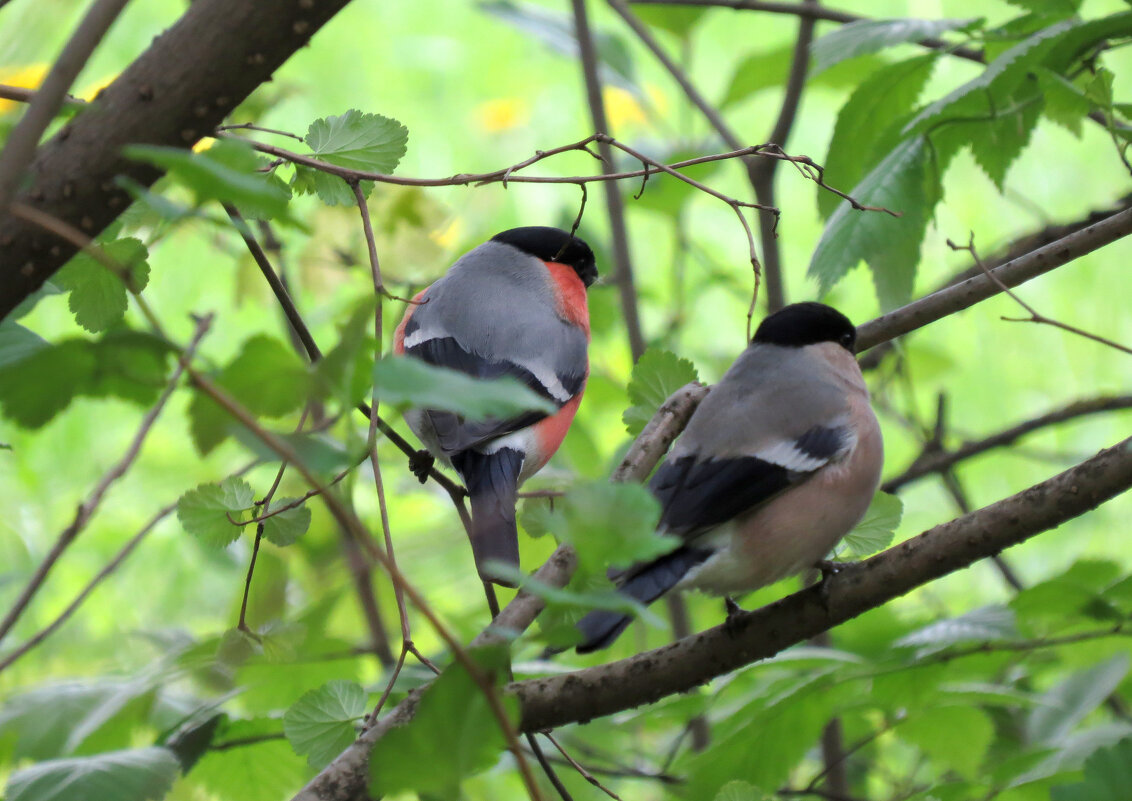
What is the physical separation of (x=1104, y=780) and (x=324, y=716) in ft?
2.79

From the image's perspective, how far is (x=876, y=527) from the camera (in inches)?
70.2

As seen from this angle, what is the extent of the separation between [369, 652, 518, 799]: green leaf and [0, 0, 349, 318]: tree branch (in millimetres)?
615

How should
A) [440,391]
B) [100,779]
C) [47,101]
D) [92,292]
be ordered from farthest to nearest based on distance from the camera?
[100,779] < [92,292] < [47,101] < [440,391]

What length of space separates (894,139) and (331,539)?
1.80 metres

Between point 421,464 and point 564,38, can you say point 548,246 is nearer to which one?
point 564,38

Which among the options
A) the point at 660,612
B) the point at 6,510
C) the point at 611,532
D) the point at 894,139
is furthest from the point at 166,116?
the point at 6,510

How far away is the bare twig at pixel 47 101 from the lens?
88 cm

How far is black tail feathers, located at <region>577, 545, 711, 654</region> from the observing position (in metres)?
1.45

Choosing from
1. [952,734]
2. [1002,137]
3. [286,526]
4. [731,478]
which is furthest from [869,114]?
[286,526]

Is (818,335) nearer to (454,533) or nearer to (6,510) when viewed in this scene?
(454,533)

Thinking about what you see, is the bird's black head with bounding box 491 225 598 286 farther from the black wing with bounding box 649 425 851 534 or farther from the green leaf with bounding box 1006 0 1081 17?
the green leaf with bounding box 1006 0 1081 17

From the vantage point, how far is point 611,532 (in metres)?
0.80

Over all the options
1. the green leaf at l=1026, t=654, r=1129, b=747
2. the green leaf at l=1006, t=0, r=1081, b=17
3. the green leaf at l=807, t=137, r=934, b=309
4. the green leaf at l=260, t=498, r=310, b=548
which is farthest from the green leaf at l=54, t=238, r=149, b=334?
the green leaf at l=1026, t=654, r=1129, b=747

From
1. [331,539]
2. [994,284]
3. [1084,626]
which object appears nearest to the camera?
[994,284]
